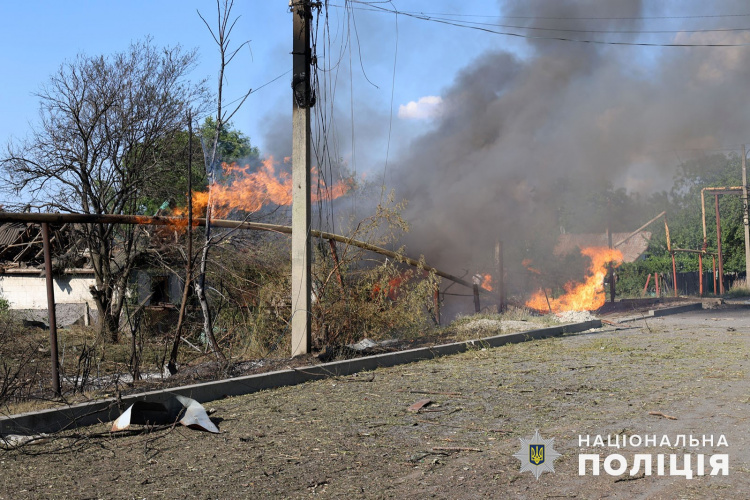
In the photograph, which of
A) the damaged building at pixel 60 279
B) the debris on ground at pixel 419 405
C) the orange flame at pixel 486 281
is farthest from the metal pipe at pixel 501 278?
the debris on ground at pixel 419 405

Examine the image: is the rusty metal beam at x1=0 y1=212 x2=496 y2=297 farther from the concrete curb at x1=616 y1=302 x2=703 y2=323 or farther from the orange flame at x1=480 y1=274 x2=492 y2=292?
the concrete curb at x1=616 y1=302 x2=703 y2=323

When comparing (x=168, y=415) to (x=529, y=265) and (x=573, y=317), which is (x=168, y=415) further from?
(x=529, y=265)

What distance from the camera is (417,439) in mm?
5367

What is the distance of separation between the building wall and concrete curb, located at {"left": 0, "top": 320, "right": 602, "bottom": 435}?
15.6 metres

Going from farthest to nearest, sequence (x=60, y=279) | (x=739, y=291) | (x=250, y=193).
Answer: (x=739, y=291) → (x=60, y=279) → (x=250, y=193)

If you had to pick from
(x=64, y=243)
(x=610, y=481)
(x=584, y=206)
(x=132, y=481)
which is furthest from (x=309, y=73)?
(x=584, y=206)

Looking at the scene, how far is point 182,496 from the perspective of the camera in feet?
13.7

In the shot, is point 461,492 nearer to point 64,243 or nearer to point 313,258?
point 313,258

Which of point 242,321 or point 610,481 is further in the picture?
point 242,321

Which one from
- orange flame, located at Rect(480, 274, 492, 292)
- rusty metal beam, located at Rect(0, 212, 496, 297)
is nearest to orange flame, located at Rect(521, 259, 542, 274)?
orange flame, located at Rect(480, 274, 492, 292)

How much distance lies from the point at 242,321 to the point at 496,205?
940cm

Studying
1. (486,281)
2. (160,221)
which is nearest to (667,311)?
(486,281)

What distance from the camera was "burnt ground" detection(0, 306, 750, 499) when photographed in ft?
13.8

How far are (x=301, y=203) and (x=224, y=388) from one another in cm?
311
